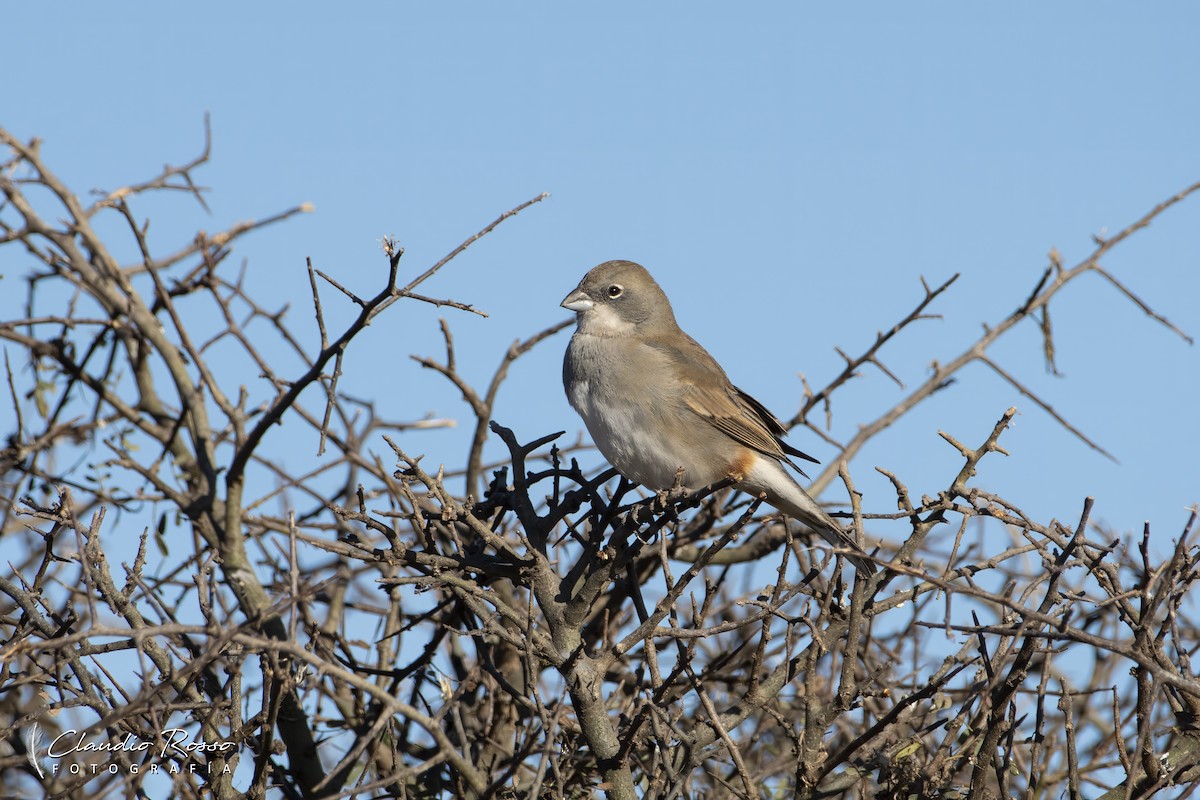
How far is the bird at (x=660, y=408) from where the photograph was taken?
5.53 m

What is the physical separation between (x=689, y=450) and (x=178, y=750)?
2692 mm

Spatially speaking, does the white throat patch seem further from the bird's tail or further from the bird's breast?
the bird's tail

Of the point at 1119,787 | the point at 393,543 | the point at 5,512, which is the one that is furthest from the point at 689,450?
the point at 5,512

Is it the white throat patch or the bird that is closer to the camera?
the bird

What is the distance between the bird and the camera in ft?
18.1

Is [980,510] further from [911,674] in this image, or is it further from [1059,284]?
[1059,284]

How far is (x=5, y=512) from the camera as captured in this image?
5.23m
